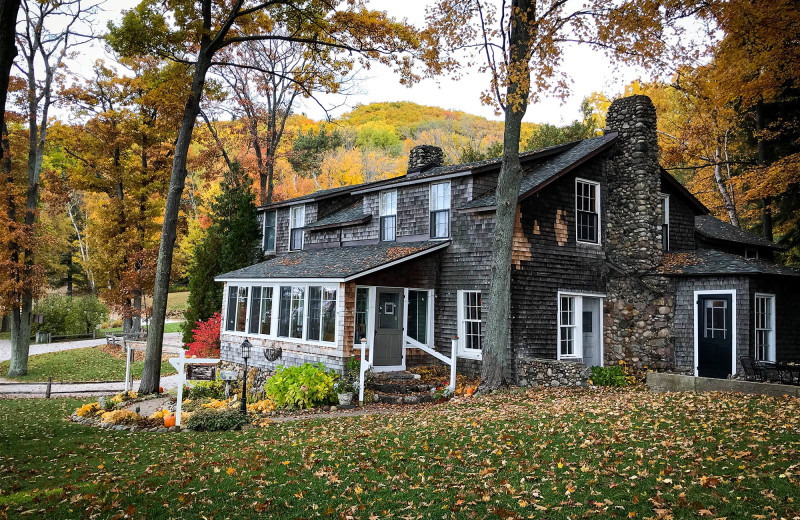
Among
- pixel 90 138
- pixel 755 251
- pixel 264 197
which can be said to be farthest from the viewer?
pixel 264 197

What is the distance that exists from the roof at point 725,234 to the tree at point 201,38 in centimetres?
1148

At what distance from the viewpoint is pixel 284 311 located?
17.6 meters

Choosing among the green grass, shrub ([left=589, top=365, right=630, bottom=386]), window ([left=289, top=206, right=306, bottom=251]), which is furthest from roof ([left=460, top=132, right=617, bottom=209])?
the green grass

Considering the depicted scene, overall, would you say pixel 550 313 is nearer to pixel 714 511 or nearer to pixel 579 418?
pixel 579 418

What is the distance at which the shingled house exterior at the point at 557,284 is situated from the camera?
15.4 meters

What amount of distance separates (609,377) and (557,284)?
291 cm

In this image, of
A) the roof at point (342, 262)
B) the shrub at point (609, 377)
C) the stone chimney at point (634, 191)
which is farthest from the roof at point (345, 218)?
the shrub at point (609, 377)

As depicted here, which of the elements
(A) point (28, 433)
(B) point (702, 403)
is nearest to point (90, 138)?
(A) point (28, 433)

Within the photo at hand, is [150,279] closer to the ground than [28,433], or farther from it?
farther from it

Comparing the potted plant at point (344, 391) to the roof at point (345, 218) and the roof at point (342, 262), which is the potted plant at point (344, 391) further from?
the roof at point (345, 218)

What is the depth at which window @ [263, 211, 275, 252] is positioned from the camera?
83.5 feet

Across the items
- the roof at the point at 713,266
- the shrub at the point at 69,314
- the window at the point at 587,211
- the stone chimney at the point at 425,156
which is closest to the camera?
the roof at the point at 713,266

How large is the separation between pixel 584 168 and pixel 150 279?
1944 cm

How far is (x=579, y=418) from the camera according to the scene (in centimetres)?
948
